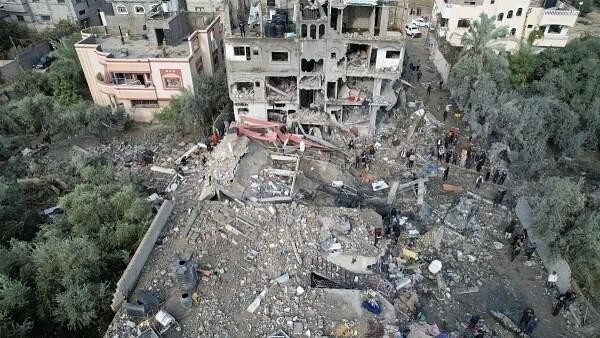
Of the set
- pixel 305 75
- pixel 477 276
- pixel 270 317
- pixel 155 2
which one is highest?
pixel 155 2

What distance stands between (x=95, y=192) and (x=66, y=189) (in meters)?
5.31

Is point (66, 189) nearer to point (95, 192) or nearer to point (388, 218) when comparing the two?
point (95, 192)

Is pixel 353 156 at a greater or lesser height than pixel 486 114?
lesser

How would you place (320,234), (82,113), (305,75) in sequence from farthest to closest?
(82,113) → (305,75) → (320,234)

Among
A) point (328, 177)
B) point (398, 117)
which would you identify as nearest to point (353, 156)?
point (328, 177)

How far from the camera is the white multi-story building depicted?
33.0 m

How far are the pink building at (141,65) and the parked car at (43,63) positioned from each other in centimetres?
1046

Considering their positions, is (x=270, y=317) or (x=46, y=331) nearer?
(x=270, y=317)

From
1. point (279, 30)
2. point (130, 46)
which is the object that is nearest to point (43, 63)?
point (130, 46)

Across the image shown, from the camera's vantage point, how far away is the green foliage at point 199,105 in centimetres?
2511

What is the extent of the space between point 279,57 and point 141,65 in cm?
933

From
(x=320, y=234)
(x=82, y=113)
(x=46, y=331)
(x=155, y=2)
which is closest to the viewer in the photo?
(x=46, y=331)

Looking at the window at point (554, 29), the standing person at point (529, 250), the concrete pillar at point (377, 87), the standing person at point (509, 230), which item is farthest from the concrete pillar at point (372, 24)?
the window at point (554, 29)

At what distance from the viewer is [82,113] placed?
25.0 meters
